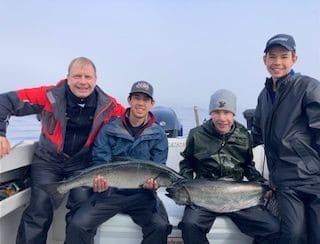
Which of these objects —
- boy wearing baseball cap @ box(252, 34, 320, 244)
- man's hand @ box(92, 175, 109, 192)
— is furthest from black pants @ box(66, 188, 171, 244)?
boy wearing baseball cap @ box(252, 34, 320, 244)

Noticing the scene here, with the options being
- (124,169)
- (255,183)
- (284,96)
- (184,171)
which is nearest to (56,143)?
(124,169)

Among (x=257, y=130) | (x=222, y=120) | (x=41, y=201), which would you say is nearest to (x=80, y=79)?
(x=41, y=201)

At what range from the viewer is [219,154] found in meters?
4.16

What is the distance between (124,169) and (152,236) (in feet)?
2.03

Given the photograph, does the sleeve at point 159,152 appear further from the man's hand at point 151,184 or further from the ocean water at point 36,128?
the ocean water at point 36,128

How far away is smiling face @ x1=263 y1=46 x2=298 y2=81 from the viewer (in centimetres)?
396

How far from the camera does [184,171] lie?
4258mm

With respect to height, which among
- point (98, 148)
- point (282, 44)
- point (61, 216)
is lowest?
point (61, 216)

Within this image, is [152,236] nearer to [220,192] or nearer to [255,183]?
[220,192]

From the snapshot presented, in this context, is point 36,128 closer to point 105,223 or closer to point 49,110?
point 49,110

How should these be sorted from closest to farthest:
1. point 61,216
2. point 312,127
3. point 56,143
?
point 312,127 < point 56,143 < point 61,216

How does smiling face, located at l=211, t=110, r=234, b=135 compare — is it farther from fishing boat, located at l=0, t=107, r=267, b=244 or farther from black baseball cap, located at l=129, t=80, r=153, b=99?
fishing boat, located at l=0, t=107, r=267, b=244

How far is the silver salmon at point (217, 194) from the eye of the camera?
374 cm

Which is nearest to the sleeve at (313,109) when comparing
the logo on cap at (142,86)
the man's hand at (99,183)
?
the logo on cap at (142,86)
